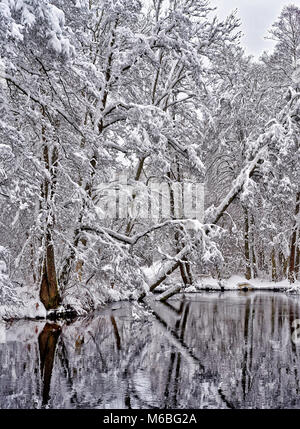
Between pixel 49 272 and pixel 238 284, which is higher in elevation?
pixel 49 272

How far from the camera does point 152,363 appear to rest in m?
9.27

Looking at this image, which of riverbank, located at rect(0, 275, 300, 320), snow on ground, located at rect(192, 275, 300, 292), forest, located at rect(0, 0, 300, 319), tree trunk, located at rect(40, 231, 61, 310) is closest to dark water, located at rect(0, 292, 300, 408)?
riverbank, located at rect(0, 275, 300, 320)

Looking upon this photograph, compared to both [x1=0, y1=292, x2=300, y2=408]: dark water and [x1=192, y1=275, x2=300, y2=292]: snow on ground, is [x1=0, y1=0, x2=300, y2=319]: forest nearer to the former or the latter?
[x1=0, y1=292, x2=300, y2=408]: dark water

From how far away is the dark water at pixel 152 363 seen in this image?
6859 mm

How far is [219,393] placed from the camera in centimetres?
707

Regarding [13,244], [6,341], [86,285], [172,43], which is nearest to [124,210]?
[86,285]

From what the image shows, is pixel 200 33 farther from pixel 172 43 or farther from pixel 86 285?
pixel 86 285

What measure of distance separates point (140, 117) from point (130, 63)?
248cm

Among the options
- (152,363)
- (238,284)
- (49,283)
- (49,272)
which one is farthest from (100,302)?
(238,284)

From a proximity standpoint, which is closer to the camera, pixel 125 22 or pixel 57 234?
pixel 57 234

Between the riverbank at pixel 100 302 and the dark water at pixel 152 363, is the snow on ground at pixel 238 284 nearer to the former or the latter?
the riverbank at pixel 100 302

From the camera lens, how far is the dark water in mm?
6859

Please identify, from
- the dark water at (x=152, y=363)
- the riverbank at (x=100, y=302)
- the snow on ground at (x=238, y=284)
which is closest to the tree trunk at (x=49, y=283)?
the riverbank at (x=100, y=302)

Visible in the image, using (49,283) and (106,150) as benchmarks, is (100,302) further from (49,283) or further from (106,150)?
(106,150)
